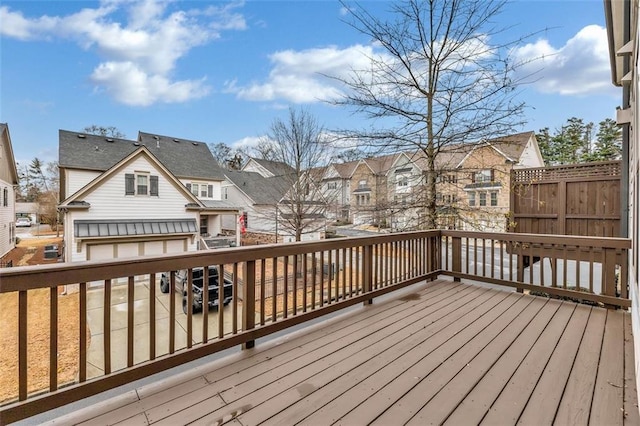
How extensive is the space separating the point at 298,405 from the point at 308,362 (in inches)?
20.6

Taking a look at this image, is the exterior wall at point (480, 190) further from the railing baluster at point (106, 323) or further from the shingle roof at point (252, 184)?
the shingle roof at point (252, 184)

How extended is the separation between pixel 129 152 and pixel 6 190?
22.2 feet

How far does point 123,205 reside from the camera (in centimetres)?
1090

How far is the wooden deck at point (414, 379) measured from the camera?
67.1 inches

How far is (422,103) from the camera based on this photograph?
617 centimetres

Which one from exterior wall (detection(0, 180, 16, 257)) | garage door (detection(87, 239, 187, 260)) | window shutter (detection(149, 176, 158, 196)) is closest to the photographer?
garage door (detection(87, 239, 187, 260))

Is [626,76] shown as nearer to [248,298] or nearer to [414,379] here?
[414,379]

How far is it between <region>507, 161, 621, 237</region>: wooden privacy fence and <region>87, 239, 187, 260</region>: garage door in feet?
32.0

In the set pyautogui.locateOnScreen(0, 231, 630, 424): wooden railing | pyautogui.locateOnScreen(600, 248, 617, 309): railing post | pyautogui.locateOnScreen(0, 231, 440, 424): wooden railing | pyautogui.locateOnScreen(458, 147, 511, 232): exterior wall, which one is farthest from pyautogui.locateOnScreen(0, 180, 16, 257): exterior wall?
pyautogui.locateOnScreen(600, 248, 617, 309): railing post

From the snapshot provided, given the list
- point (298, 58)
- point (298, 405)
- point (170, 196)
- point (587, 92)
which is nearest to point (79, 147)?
point (170, 196)

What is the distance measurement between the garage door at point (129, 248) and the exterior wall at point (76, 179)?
7.86 ft

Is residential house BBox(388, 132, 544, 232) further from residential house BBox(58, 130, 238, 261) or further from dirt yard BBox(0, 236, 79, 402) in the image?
residential house BBox(58, 130, 238, 261)

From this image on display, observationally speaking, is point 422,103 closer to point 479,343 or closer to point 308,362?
point 479,343

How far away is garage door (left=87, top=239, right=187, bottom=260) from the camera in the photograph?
10367 millimetres
